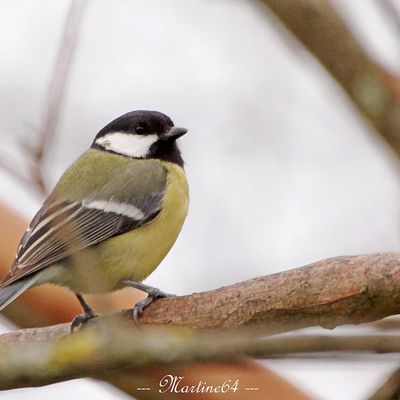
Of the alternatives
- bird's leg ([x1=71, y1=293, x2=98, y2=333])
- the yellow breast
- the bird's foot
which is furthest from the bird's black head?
the bird's foot

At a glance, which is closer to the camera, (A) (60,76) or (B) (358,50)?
(A) (60,76)

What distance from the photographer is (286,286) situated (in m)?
1.95

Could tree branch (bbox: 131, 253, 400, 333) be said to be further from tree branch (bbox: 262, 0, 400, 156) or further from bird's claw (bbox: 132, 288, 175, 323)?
tree branch (bbox: 262, 0, 400, 156)

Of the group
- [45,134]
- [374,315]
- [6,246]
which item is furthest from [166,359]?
[6,246]

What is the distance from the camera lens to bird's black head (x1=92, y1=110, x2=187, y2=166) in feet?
11.2

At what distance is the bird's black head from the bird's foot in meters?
0.94

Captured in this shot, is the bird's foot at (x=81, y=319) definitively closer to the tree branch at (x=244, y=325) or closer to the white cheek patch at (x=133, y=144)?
the tree branch at (x=244, y=325)

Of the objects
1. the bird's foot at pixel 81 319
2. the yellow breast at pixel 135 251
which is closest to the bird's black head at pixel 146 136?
the yellow breast at pixel 135 251

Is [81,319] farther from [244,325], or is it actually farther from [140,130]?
[140,130]

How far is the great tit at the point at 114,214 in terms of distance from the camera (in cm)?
271

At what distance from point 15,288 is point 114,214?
0.50 metres

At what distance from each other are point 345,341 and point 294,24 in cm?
152

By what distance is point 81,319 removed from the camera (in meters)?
2.48

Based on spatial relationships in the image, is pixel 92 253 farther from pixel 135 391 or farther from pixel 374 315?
pixel 374 315
